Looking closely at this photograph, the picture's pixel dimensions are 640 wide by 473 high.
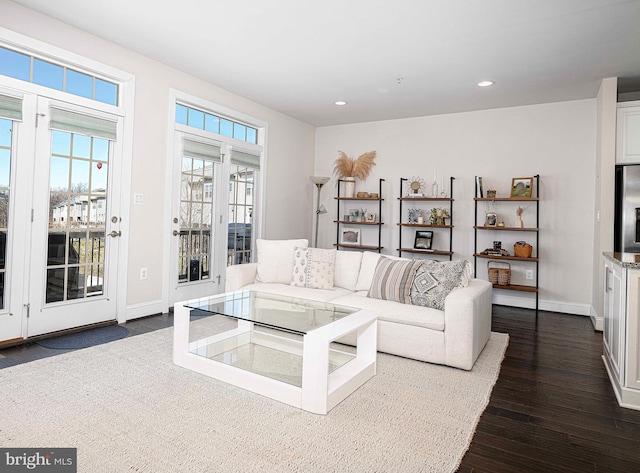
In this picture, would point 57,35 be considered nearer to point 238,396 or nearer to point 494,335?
point 238,396

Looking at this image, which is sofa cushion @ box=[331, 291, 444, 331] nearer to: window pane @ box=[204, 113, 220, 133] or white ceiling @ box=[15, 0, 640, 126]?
white ceiling @ box=[15, 0, 640, 126]

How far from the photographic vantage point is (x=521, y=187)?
501cm

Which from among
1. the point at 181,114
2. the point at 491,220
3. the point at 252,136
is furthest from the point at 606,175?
the point at 181,114

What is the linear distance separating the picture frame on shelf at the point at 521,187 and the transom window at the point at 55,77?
4697 millimetres

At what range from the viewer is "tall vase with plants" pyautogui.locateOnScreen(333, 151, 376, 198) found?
624 centimetres

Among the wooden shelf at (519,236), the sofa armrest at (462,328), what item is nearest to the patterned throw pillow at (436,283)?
the sofa armrest at (462,328)

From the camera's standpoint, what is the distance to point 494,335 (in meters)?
3.78

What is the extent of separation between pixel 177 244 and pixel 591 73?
4.73 metres

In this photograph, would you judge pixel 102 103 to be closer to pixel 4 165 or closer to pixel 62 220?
pixel 4 165

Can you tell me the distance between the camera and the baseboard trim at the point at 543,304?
15.8 feet

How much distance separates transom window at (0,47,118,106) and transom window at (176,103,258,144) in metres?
0.81

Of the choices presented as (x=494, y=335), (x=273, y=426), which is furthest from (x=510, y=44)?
(x=273, y=426)

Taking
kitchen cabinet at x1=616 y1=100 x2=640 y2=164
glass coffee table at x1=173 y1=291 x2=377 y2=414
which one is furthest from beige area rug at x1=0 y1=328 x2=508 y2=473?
kitchen cabinet at x1=616 y1=100 x2=640 y2=164

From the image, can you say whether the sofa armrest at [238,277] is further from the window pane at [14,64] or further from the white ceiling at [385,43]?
the window pane at [14,64]
